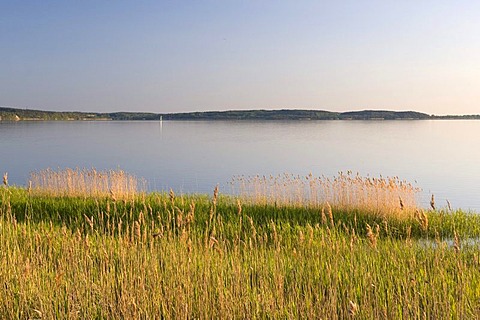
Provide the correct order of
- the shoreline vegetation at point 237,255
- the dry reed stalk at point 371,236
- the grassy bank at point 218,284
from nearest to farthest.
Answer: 1. the dry reed stalk at point 371,236
2. the grassy bank at point 218,284
3. the shoreline vegetation at point 237,255

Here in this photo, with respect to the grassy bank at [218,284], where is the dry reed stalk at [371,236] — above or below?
above

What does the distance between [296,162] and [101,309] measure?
3941 cm

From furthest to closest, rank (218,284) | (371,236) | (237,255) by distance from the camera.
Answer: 1. (237,255)
2. (218,284)
3. (371,236)

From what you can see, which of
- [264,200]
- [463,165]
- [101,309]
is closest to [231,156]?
[463,165]

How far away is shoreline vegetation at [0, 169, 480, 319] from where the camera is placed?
480 cm

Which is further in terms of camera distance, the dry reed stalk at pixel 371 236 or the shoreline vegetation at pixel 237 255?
the shoreline vegetation at pixel 237 255

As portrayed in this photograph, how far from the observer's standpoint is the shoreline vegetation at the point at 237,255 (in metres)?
4.80

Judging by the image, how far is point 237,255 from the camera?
664 centimetres

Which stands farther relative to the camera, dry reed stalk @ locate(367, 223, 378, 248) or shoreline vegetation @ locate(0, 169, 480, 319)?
shoreline vegetation @ locate(0, 169, 480, 319)

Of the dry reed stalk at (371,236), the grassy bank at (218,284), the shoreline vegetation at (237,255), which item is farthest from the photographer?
the shoreline vegetation at (237,255)

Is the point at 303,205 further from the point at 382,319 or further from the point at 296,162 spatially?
the point at 296,162

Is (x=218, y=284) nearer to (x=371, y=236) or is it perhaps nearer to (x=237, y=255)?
(x=371, y=236)

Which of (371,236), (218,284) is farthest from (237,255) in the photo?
→ (371,236)

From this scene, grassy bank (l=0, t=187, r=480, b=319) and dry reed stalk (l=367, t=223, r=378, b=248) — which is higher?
dry reed stalk (l=367, t=223, r=378, b=248)
